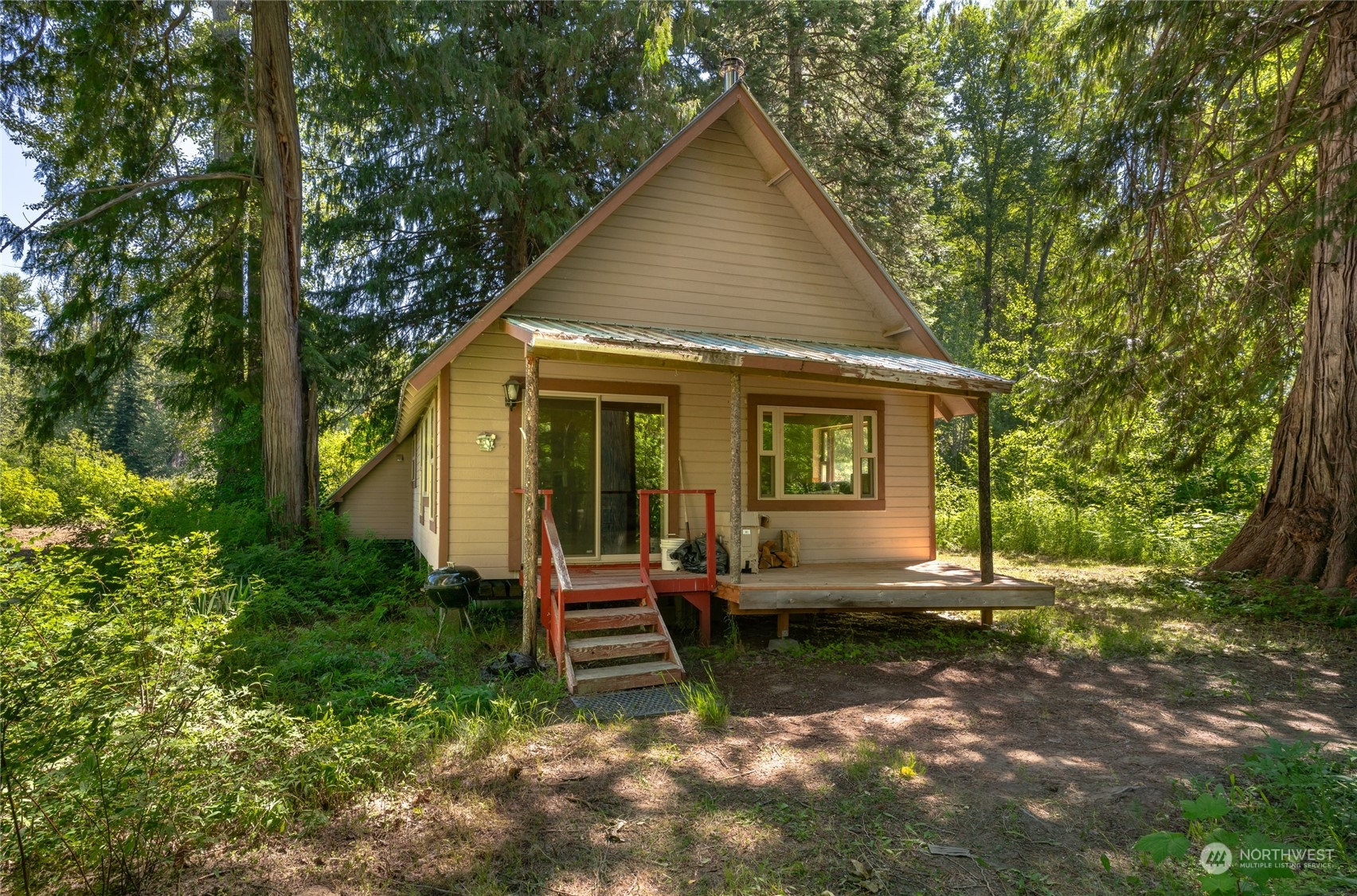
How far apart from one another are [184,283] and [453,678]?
1219 centimetres

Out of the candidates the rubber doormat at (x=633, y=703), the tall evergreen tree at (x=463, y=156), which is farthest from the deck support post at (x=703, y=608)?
the tall evergreen tree at (x=463, y=156)

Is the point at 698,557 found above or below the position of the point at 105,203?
below

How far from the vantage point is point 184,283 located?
14.4 metres

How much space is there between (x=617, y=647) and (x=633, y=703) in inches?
28.7

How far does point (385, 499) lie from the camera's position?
15008 mm

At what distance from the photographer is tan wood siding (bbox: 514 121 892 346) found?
930cm

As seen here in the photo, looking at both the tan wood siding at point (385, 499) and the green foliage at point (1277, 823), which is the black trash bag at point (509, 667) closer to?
the green foliage at point (1277, 823)

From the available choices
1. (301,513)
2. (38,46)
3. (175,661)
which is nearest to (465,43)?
(38,46)

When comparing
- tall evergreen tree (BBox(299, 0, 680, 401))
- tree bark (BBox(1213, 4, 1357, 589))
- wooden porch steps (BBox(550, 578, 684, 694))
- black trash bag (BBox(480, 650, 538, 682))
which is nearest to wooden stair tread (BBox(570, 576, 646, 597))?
wooden porch steps (BBox(550, 578, 684, 694))

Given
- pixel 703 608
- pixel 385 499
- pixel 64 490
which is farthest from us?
pixel 64 490

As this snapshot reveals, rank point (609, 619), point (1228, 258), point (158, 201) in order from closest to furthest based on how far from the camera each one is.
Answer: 1. point (609, 619)
2. point (1228, 258)
3. point (158, 201)

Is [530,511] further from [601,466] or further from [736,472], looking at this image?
[601,466]

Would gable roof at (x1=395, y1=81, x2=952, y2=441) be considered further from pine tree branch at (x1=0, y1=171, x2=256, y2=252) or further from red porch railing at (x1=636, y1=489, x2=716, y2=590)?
pine tree branch at (x1=0, y1=171, x2=256, y2=252)

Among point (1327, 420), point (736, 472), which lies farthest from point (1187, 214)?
point (736, 472)
